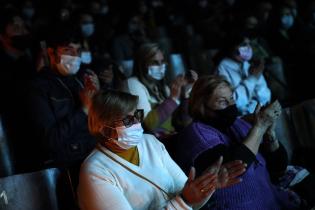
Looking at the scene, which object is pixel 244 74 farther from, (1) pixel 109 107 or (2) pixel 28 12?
(2) pixel 28 12

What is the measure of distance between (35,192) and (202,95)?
1057 mm

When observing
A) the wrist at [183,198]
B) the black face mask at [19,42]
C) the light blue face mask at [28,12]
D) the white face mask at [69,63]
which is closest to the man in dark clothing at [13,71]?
the black face mask at [19,42]

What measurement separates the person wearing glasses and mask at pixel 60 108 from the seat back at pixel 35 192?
30 centimetres

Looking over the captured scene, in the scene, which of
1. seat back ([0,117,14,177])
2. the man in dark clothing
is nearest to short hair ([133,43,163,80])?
the man in dark clothing

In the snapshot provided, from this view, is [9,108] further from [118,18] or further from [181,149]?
[118,18]

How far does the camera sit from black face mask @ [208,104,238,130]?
100.0 inches

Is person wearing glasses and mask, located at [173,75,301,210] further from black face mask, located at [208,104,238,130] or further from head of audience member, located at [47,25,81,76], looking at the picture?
head of audience member, located at [47,25,81,76]

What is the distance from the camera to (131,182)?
1916 millimetres

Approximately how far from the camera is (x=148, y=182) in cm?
196

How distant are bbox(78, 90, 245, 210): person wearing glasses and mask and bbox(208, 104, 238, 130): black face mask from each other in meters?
0.52

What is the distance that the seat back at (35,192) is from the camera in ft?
6.51

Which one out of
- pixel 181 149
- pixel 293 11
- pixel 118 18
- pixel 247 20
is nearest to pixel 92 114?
pixel 181 149

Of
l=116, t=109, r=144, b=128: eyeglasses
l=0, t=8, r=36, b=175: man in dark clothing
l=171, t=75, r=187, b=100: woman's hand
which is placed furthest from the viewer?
l=171, t=75, r=187, b=100: woman's hand

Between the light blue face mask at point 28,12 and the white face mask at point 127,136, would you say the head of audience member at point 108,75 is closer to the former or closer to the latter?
the white face mask at point 127,136
